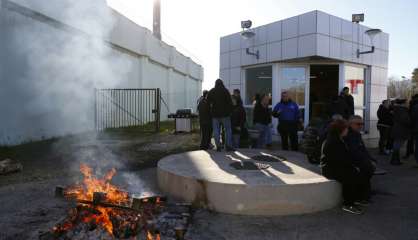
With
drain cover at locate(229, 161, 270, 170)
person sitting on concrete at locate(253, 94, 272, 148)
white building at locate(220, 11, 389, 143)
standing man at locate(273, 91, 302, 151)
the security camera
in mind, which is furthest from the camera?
the security camera

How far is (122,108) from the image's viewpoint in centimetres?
1748

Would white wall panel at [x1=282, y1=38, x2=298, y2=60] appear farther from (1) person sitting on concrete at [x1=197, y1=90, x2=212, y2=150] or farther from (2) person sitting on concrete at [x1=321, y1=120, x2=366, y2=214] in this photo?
(2) person sitting on concrete at [x1=321, y1=120, x2=366, y2=214]

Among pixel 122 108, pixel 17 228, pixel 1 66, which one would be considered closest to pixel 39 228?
pixel 17 228

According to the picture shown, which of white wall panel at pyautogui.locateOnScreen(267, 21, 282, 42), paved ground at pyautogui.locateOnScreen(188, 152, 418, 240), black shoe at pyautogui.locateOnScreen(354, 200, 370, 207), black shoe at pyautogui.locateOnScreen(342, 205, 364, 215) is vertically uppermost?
white wall panel at pyautogui.locateOnScreen(267, 21, 282, 42)

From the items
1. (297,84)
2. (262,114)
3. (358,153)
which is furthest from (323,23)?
(358,153)

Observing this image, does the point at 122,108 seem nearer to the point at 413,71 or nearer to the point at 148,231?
the point at 148,231

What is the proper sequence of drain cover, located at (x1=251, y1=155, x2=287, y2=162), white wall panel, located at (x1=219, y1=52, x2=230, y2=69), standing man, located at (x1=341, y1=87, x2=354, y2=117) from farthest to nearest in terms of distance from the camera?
white wall panel, located at (x1=219, y1=52, x2=230, y2=69), standing man, located at (x1=341, y1=87, x2=354, y2=117), drain cover, located at (x1=251, y1=155, x2=287, y2=162)

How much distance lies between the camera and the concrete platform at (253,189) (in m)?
4.66

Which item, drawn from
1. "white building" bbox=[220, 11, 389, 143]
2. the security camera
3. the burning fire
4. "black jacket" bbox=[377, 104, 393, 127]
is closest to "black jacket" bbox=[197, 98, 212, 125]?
the burning fire

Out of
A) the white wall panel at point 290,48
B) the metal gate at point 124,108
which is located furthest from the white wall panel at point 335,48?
the metal gate at point 124,108

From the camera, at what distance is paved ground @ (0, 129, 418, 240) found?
405 cm

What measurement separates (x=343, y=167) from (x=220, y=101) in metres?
3.29

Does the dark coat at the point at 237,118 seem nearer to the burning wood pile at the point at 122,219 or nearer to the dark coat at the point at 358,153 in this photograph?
the dark coat at the point at 358,153

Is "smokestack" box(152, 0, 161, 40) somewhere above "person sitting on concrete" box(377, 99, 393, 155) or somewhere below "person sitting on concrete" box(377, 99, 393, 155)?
above
